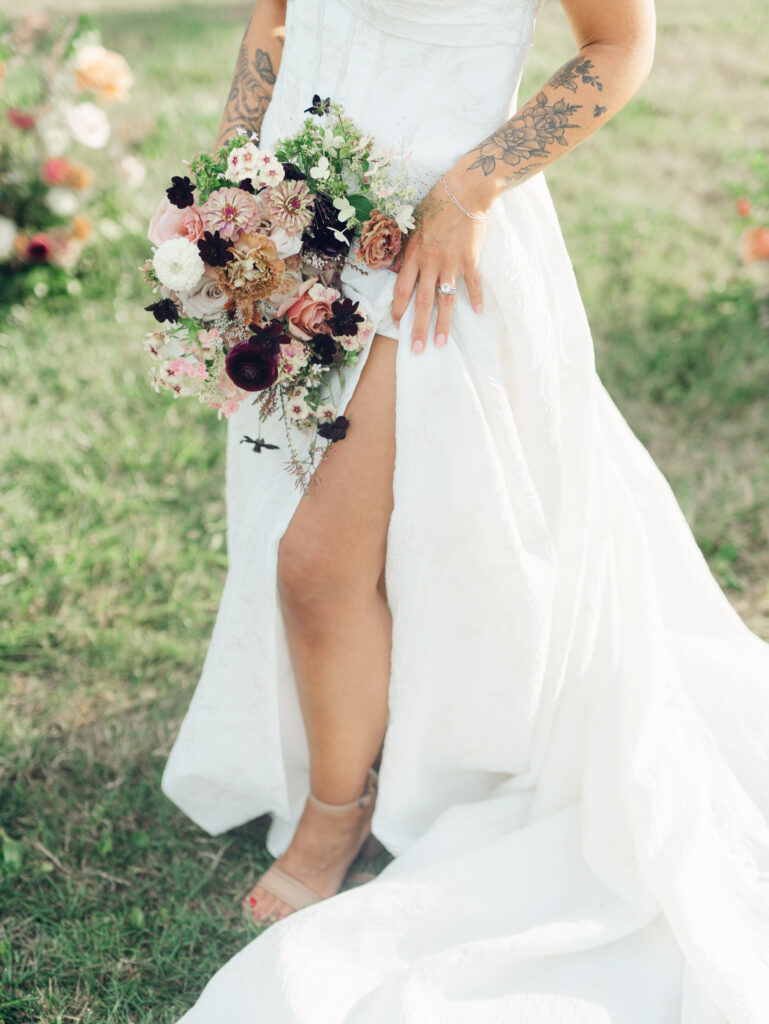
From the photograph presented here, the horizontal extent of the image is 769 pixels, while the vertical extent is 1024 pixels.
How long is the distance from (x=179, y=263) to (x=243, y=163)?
8.9 inches

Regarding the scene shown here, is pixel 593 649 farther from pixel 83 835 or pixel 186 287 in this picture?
pixel 83 835

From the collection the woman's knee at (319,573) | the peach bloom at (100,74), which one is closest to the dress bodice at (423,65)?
the woman's knee at (319,573)

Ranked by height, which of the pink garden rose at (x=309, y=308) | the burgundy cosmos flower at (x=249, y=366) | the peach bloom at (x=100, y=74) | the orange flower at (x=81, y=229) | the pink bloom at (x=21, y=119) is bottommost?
the burgundy cosmos flower at (x=249, y=366)

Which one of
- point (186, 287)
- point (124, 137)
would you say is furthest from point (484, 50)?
point (124, 137)

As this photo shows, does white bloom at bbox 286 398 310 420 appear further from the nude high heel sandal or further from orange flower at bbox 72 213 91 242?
orange flower at bbox 72 213 91 242

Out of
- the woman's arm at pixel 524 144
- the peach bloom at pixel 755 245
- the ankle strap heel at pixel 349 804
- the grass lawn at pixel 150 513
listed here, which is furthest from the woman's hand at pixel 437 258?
the peach bloom at pixel 755 245

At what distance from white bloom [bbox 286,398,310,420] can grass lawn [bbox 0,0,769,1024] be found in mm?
1177

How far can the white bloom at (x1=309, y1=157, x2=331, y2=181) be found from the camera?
62.6 inches

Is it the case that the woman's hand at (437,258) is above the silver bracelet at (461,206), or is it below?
below

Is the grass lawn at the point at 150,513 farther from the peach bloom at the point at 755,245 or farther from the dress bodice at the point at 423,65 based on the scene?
the dress bodice at the point at 423,65

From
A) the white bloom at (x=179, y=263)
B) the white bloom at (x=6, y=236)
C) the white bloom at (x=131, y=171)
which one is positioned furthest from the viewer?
the white bloom at (x=131, y=171)

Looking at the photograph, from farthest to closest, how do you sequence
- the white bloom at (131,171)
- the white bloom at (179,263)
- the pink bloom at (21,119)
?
the white bloom at (131,171)
the pink bloom at (21,119)
the white bloom at (179,263)

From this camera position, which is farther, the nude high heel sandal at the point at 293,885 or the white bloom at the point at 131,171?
the white bloom at the point at 131,171

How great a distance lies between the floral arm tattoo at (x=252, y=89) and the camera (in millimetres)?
2018
